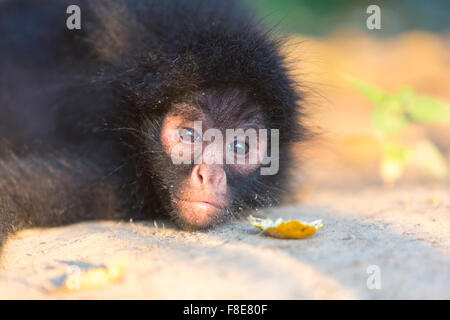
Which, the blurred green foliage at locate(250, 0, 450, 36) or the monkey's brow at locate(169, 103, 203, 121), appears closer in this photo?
the monkey's brow at locate(169, 103, 203, 121)

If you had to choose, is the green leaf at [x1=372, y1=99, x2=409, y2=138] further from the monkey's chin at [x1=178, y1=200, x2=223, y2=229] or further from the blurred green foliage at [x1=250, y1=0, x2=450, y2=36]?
the blurred green foliage at [x1=250, y1=0, x2=450, y2=36]

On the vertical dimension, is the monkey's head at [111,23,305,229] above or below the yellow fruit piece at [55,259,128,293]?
above

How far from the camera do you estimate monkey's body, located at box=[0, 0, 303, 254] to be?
3.33m

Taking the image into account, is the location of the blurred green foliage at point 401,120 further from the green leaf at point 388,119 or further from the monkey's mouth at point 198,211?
the monkey's mouth at point 198,211

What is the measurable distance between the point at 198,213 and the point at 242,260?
952 millimetres

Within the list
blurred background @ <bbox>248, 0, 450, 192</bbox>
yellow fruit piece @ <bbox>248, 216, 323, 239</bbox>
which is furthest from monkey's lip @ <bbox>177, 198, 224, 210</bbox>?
blurred background @ <bbox>248, 0, 450, 192</bbox>

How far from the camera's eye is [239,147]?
134 inches

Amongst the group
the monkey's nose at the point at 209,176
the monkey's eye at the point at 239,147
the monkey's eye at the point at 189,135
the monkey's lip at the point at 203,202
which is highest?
the monkey's eye at the point at 189,135

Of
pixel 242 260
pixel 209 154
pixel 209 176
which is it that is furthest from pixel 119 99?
pixel 242 260

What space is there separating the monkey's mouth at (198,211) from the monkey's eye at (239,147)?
0.42 m

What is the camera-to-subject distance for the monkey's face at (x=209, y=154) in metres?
3.16

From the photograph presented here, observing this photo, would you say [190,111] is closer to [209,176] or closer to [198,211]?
[209,176]

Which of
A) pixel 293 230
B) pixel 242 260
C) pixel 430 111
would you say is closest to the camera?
pixel 242 260

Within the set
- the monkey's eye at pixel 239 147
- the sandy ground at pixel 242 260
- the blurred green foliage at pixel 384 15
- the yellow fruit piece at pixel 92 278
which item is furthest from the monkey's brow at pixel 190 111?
the blurred green foliage at pixel 384 15
